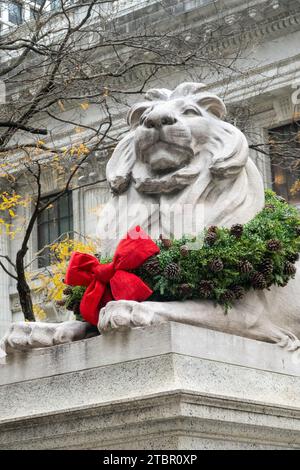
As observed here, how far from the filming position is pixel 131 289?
266 inches

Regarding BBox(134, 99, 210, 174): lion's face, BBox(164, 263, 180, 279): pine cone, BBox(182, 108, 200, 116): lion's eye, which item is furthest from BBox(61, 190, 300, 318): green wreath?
BBox(182, 108, 200, 116): lion's eye

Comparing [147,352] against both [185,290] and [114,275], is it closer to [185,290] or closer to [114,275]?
[185,290]

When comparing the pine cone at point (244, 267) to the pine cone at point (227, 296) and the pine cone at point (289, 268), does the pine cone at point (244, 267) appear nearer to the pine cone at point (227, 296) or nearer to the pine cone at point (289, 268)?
the pine cone at point (227, 296)

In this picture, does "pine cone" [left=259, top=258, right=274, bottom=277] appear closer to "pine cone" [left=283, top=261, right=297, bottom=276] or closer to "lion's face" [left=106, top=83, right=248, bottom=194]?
"pine cone" [left=283, top=261, right=297, bottom=276]

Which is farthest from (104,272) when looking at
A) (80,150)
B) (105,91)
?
(80,150)

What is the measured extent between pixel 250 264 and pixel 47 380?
4.97ft

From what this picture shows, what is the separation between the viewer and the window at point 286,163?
21219 mm

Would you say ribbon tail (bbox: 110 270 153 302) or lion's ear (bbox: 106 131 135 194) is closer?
ribbon tail (bbox: 110 270 153 302)

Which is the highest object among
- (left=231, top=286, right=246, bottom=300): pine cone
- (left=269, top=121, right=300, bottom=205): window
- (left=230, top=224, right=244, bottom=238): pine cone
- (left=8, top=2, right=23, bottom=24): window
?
(left=8, top=2, right=23, bottom=24): window

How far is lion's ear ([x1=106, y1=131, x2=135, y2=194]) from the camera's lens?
768cm

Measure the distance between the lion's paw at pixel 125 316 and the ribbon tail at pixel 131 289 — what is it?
257mm

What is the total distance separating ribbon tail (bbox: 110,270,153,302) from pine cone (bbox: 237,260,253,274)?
1.98 feet
